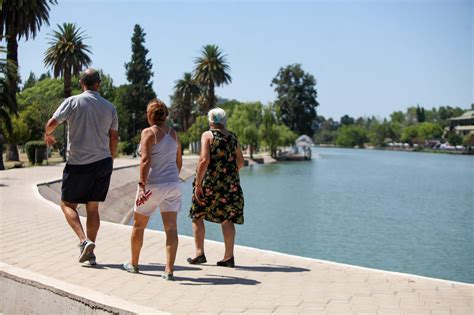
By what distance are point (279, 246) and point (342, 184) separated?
27378mm

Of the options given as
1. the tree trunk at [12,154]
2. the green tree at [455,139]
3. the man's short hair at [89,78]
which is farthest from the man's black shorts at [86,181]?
the green tree at [455,139]

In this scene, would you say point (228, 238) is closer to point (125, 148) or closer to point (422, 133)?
point (125, 148)

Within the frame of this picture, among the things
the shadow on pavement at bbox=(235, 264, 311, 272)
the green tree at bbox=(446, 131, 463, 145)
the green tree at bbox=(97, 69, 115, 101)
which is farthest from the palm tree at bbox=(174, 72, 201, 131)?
the shadow on pavement at bbox=(235, 264, 311, 272)

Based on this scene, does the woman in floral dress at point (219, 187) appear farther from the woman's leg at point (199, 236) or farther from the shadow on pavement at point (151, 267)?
the shadow on pavement at point (151, 267)

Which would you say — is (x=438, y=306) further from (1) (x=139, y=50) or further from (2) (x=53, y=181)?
(1) (x=139, y=50)

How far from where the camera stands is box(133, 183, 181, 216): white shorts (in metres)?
6.23

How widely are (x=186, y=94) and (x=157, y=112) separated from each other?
96.8 meters

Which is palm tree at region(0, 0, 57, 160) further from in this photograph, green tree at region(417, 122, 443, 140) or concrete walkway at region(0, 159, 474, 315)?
green tree at region(417, 122, 443, 140)

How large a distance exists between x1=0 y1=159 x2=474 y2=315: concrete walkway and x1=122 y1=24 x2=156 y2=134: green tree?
2908 inches

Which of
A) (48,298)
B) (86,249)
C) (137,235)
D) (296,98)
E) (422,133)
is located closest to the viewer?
(48,298)

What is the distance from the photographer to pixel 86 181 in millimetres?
6547

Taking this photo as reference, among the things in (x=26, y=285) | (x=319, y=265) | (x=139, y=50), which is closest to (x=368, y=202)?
(x=319, y=265)

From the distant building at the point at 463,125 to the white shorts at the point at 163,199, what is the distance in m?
174

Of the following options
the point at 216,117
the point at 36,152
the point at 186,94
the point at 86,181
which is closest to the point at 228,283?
the point at 86,181
